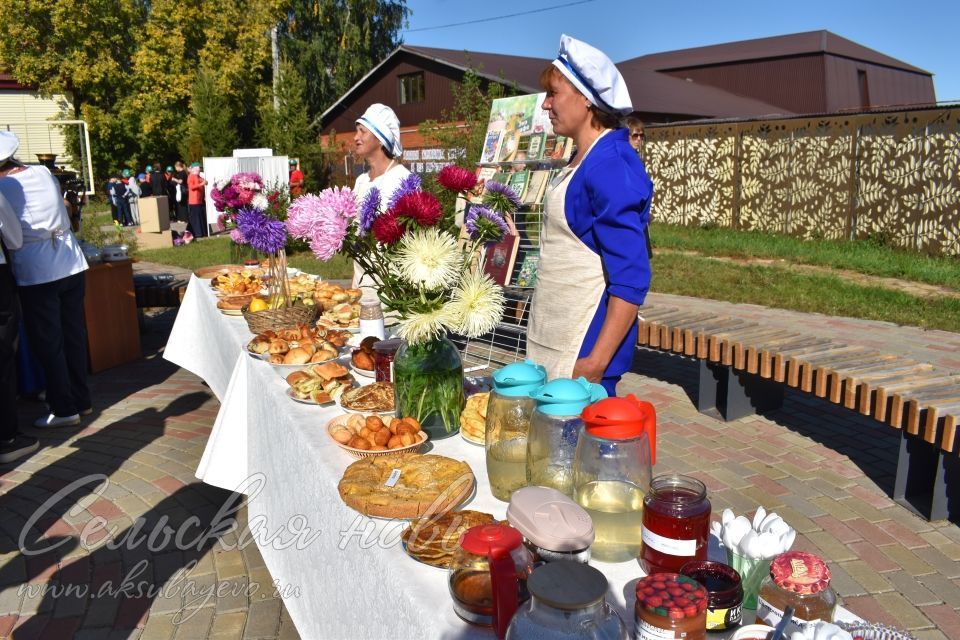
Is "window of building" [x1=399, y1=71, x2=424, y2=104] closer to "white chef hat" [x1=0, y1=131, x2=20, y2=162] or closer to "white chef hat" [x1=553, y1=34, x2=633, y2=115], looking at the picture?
"white chef hat" [x1=0, y1=131, x2=20, y2=162]

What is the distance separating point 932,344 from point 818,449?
10.1ft

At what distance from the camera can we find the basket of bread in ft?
6.22

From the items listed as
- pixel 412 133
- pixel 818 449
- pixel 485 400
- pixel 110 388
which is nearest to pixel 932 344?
pixel 818 449

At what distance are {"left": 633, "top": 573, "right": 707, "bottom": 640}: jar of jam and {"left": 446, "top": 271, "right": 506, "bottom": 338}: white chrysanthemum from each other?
3.00 feet

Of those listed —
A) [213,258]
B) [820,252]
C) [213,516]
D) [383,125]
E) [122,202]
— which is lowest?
[213,516]

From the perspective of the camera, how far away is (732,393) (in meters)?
4.78

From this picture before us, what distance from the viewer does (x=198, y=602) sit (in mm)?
2924

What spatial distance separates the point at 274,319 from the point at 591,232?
1908mm

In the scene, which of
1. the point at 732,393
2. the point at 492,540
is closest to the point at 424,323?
the point at 492,540

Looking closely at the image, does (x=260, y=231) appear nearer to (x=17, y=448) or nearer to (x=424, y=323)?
(x=424, y=323)

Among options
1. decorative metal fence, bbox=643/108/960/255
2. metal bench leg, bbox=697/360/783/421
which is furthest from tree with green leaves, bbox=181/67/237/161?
metal bench leg, bbox=697/360/783/421

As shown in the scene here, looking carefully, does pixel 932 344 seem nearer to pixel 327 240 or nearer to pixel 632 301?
pixel 632 301

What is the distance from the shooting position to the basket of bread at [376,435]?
6.22 feet

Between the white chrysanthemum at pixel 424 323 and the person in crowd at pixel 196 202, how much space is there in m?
15.8
